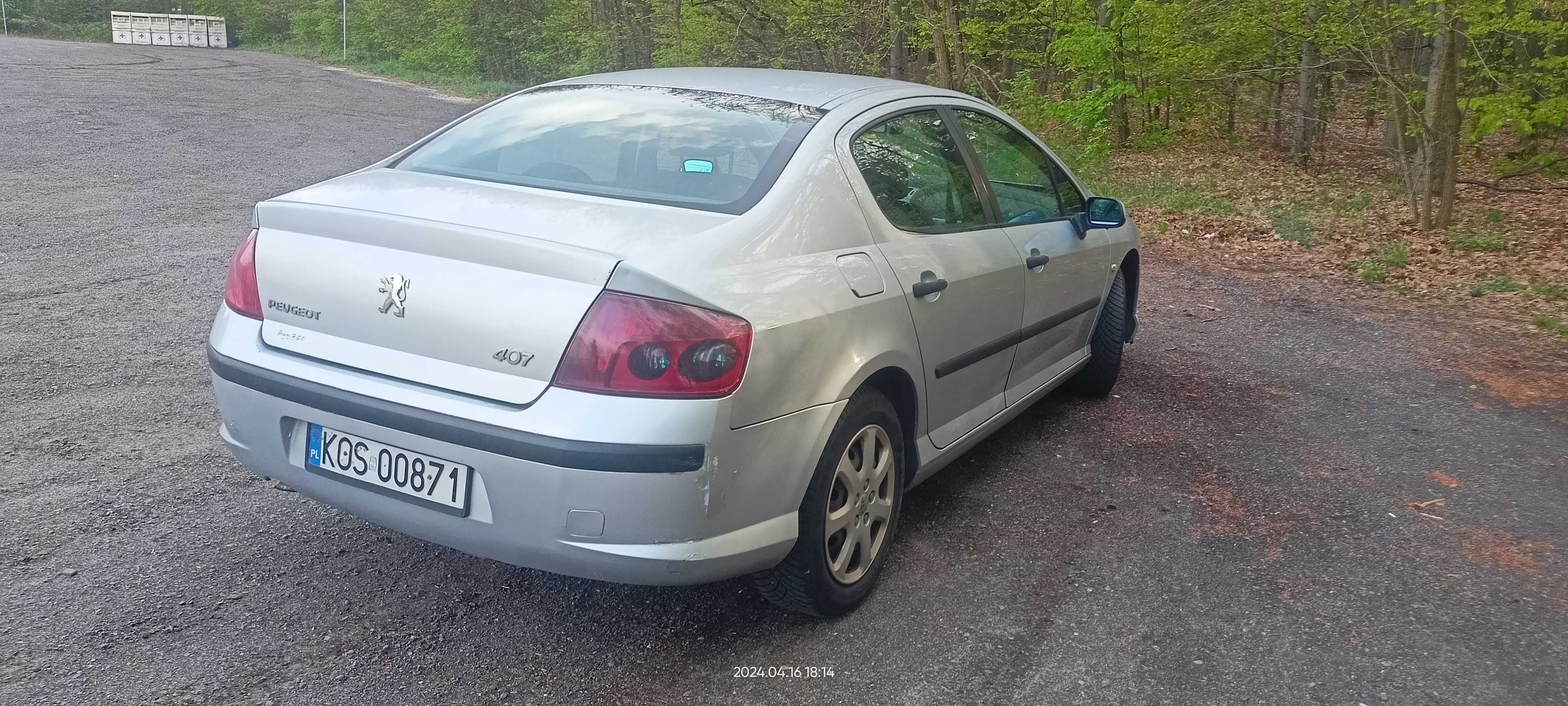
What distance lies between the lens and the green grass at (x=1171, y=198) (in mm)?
12703

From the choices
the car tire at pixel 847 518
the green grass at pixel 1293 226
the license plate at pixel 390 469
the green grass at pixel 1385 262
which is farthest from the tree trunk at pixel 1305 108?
the license plate at pixel 390 469

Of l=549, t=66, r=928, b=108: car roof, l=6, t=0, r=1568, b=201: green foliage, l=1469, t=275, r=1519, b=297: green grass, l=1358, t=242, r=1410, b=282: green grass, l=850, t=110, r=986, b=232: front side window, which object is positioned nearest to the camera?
l=850, t=110, r=986, b=232: front side window

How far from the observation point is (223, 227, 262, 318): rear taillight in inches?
121

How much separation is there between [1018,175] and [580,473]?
2.66m

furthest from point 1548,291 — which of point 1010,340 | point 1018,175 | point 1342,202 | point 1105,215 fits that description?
point 1010,340

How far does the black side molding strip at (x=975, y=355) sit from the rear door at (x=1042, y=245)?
4.9 inches

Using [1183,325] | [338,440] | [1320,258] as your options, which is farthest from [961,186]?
[1320,258]

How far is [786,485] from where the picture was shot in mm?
2879

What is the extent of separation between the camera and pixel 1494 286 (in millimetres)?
9008

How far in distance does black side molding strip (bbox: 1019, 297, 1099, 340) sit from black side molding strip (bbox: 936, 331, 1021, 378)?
5.0 inches

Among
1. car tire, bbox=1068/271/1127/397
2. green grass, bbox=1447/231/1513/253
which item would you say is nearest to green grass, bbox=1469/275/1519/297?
green grass, bbox=1447/231/1513/253

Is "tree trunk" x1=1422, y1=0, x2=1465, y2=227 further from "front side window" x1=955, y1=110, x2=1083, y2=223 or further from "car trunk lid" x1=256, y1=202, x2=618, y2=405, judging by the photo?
"car trunk lid" x1=256, y1=202, x2=618, y2=405

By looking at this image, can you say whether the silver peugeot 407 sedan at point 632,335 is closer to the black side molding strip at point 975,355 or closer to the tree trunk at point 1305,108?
the black side molding strip at point 975,355

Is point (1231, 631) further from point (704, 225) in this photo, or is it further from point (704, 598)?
point (704, 225)
